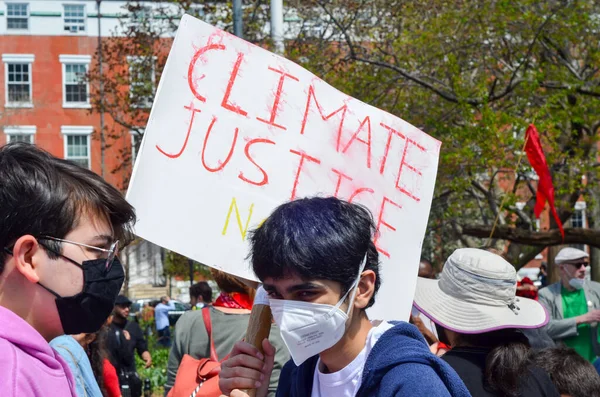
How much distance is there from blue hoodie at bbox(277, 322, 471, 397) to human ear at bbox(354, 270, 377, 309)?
124 millimetres

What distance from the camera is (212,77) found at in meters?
3.11

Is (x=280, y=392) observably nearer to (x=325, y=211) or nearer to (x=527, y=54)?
(x=325, y=211)

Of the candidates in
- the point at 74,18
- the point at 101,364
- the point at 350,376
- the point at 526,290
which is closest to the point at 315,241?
the point at 350,376

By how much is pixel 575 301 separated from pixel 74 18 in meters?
37.0

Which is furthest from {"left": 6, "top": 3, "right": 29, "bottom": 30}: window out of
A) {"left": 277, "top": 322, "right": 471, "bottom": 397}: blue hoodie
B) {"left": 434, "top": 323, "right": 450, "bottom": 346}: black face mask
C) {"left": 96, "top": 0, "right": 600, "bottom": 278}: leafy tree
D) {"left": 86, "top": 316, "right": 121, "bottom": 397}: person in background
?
{"left": 277, "top": 322, "right": 471, "bottom": 397}: blue hoodie

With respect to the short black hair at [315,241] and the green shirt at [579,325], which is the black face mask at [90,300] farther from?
the green shirt at [579,325]

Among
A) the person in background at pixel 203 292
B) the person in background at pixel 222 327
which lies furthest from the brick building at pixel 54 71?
the person in background at pixel 222 327

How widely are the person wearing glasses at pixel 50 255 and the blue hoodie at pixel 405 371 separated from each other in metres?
0.72

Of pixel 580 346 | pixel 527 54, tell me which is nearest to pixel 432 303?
pixel 580 346

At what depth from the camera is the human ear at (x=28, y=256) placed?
2.07 m

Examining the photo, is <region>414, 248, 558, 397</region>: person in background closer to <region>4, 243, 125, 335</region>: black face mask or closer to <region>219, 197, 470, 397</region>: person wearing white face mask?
<region>219, 197, 470, 397</region>: person wearing white face mask

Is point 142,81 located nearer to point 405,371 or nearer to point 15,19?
point 405,371

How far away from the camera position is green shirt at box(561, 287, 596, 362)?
23.7 ft

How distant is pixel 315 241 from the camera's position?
229 cm
